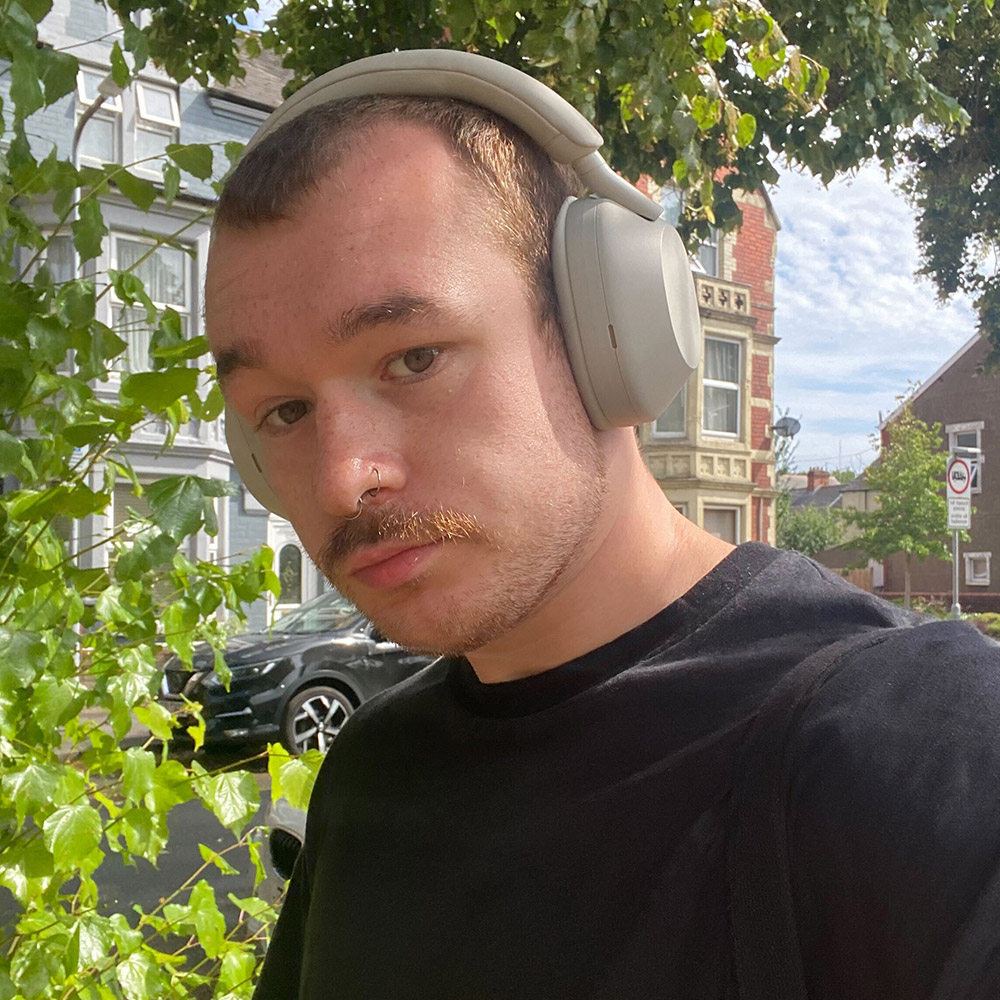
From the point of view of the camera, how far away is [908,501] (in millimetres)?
26656

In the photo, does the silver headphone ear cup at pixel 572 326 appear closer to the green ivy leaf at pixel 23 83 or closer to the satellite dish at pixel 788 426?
the green ivy leaf at pixel 23 83

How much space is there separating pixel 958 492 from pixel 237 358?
40.3 ft

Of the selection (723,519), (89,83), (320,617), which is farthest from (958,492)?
(89,83)

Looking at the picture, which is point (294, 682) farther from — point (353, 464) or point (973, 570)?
point (973, 570)

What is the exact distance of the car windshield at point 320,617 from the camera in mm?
8766

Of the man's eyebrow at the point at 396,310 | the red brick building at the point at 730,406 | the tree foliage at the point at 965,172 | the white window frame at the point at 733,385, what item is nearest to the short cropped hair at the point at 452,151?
the man's eyebrow at the point at 396,310

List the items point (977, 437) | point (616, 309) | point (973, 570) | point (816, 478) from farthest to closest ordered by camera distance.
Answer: point (816, 478), point (977, 437), point (973, 570), point (616, 309)

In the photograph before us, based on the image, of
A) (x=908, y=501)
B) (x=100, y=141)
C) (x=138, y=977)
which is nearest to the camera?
(x=138, y=977)

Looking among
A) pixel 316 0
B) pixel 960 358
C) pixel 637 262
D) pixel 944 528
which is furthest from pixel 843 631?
pixel 960 358

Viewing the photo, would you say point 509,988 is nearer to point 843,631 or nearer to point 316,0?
point 843,631

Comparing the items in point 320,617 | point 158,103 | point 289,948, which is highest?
point 158,103

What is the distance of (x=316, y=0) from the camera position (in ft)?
12.1

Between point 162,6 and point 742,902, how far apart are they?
3222 mm

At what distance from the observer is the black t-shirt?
64 cm
